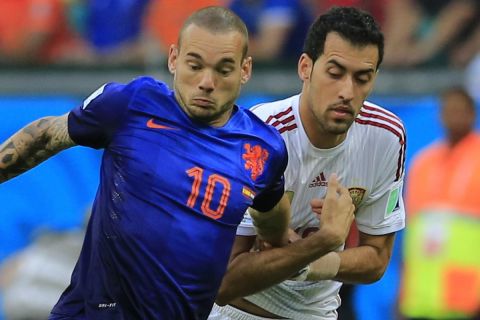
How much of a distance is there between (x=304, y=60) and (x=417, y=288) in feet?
14.0

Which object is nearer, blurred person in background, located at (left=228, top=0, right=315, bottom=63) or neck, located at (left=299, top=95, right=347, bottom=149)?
neck, located at (left=299, top=95, right=347, bottom=149)

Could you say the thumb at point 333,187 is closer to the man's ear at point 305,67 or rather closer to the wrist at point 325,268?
the wrist at point 325,268

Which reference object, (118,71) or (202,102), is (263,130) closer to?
(202,102)

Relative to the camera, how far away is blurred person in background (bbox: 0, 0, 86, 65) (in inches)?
448

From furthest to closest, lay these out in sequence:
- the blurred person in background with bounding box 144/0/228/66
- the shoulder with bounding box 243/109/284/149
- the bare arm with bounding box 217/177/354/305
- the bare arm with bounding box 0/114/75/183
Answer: the blurred person in background with bounding box 144/0/228/66, the bare arm with bounding box 217/177/354/305, the shoulder with bounding box 243/109/284/149, the bare arm with bounding box 0/114/75/183

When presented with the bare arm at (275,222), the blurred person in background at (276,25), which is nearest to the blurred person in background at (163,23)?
the blurred person in background at (276,25)

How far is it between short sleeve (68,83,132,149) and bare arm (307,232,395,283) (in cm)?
127

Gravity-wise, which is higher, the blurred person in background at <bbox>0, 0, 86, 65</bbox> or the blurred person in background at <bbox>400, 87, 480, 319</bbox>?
the blurred person in background at <bbox>0, 0, 86, 65</bbox>

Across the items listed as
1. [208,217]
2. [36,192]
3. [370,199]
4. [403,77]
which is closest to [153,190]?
[208,217]

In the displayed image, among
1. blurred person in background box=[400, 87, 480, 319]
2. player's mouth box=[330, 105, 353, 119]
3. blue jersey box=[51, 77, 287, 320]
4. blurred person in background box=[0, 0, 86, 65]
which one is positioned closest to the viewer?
blue jersey box=[51, 77, 287, 320]

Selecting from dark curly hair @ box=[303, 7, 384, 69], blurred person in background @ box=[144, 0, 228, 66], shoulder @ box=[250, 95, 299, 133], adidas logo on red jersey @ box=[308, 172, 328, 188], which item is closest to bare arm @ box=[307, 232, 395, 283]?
adidas logo on red jersey @ box=[308, 172, 328, 188]

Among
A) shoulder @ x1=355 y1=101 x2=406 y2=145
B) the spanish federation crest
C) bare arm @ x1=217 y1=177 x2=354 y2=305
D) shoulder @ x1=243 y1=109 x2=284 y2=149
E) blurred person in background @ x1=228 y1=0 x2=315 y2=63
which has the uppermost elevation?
blurred person in background @ x1=228 y1=0 x2=315 y2=63

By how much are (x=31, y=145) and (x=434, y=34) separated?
7.03 meters

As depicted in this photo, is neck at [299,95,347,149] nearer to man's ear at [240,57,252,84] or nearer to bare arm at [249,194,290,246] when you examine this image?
bare arm at [249,194,290,246]
